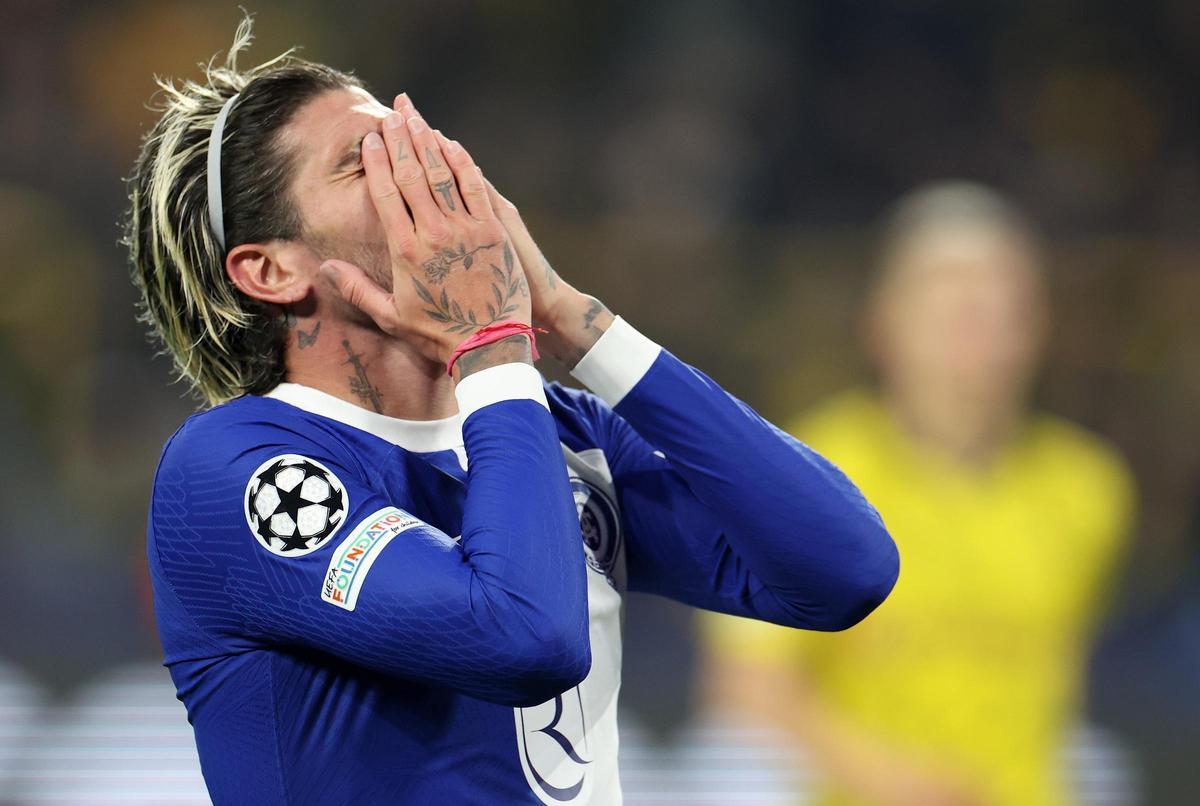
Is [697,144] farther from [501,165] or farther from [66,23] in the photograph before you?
[66,23]

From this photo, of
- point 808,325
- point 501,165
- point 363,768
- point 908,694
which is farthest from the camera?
point 501,165

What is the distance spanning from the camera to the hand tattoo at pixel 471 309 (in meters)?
1.74

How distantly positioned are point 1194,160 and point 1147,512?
10.3ft

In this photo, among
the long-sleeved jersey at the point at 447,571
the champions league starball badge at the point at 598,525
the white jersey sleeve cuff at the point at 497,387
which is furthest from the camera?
the champions league starball badge at the point at 598,525

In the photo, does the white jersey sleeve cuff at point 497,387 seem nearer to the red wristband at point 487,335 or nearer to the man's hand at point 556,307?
the red wristband at point 487,335

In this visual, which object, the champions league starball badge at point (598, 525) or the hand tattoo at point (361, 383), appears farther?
the champions league starball badge at point (598, 525)

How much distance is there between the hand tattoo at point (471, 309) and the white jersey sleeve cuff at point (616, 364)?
0.16 m

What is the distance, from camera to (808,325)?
800 cm

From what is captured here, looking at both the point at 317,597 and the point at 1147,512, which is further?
the point at 1147,512

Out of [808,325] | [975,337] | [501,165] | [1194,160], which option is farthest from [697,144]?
[975,337]

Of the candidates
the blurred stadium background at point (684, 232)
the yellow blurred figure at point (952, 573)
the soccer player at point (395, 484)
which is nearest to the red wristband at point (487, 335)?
the soccer player at point (395, 484)

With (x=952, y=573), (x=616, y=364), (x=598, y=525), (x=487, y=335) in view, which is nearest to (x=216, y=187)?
(x=487, y=335)

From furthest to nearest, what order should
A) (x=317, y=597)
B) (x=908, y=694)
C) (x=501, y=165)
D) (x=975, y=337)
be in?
(x=501, y=165) < (x=975, y=337) < (x=908, y=694) < (x=317, y=597)

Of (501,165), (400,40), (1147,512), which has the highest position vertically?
(400,40)
